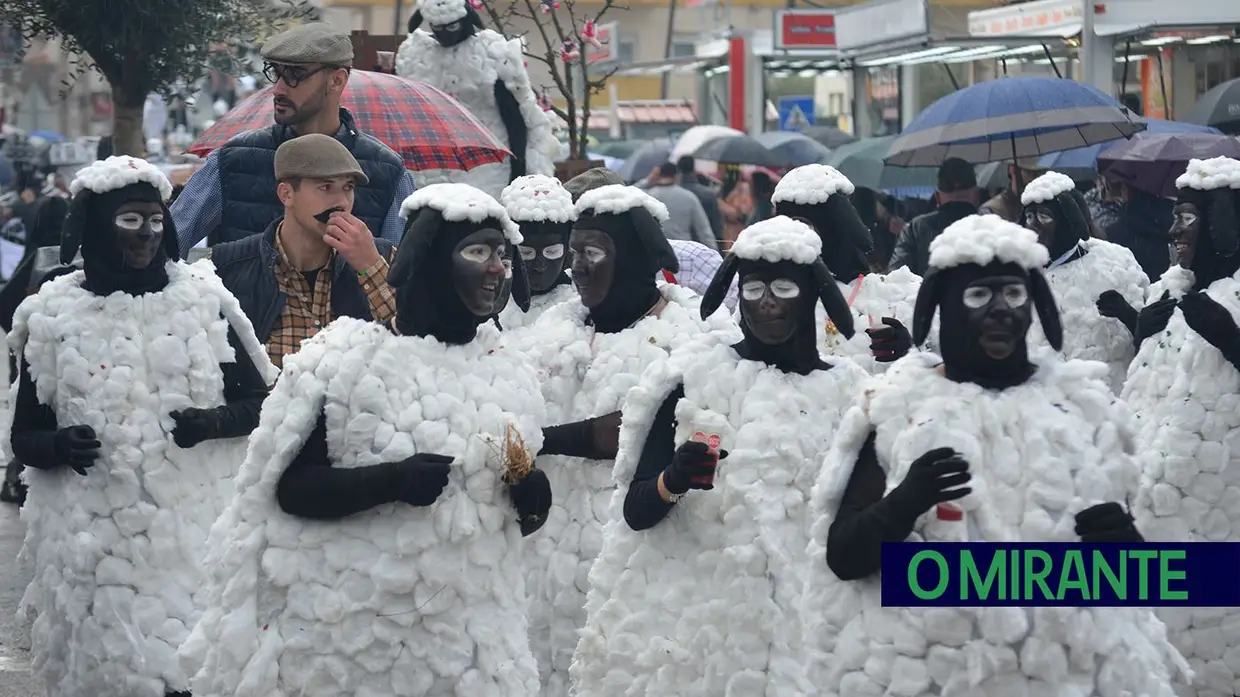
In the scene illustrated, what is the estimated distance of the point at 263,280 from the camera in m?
7.84

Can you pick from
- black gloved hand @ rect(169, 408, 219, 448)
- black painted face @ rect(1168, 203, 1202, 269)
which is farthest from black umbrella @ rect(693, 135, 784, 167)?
black gloved hand @ rect(169, 408, 219, 448)

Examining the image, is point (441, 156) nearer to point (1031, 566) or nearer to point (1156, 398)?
point (1156, 398)

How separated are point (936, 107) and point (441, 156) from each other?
4544 mm

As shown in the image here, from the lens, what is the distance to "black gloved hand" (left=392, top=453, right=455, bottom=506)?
18.9ft

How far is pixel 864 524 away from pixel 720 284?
1.62 meters

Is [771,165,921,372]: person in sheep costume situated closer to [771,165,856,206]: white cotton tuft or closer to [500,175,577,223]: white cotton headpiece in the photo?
[771,165,856,206]: white cotton tuft

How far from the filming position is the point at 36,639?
779 centimetres

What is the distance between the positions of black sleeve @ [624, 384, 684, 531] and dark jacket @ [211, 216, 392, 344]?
154cm

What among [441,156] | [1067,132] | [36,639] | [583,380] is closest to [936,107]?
[1067,132]

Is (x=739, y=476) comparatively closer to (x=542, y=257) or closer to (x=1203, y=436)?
(x=542, y=257)

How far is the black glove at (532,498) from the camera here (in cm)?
601

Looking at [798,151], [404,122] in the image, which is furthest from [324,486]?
[798,151]

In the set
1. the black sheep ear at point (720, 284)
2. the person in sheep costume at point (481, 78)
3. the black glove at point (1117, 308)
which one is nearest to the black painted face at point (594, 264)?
the black sheep ear at point (720, 284)

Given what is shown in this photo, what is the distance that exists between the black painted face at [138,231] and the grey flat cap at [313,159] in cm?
44
